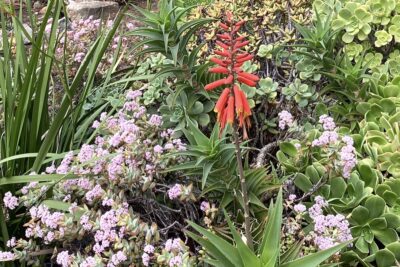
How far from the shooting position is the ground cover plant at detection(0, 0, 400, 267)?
216 centimetres

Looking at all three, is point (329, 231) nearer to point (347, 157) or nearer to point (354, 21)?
point (347, 157)

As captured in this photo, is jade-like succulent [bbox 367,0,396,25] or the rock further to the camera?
the rock

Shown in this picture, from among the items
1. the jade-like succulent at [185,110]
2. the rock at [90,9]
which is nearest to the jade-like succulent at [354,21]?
the jade-like succulent at [185,110]

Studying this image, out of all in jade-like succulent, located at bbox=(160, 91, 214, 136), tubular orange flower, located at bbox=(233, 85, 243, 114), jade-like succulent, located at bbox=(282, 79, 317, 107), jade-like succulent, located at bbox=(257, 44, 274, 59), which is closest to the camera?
tubular orange flower, located at bbox=(233, 85, 243, 114)

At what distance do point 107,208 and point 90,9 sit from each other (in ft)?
13.5

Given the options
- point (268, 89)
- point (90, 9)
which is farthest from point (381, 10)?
point (90, 9)

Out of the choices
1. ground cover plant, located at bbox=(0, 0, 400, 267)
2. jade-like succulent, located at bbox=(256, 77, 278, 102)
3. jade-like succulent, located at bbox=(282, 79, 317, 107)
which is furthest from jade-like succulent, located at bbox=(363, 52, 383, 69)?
jade-like succulent, located at bbox=(256, 77, 278, 102)

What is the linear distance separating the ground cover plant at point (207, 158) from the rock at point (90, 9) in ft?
10.2

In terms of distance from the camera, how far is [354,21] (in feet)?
10.4

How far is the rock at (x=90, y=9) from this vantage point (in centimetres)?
611

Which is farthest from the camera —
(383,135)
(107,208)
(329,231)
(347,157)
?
(383,135)

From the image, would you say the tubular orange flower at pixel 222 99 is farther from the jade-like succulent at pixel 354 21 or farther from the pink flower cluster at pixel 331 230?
the jade-like succulent at pixel 354 21

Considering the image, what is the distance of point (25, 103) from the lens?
2615mm

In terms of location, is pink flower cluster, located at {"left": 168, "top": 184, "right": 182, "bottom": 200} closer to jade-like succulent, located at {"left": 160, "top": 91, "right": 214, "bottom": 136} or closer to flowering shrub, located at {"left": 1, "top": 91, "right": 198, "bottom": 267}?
flowering shrub, located at {"left": 1, "top": 91, "right": 198, "bottom": 267}
